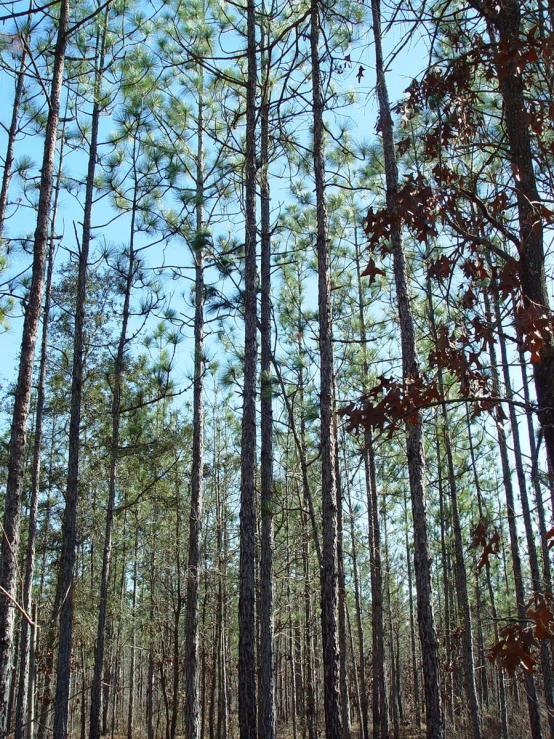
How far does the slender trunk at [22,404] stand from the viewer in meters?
5.31

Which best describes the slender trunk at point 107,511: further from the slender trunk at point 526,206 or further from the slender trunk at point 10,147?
the slender trunk at point 526,206

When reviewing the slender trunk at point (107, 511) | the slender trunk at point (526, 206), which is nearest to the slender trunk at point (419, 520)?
the slender trunk at point (526, 206)

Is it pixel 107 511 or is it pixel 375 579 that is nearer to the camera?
pixel 107 511

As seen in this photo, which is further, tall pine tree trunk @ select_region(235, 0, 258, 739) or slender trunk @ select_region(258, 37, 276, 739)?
slender trunk @ select_region(258, 37, 276, 739)

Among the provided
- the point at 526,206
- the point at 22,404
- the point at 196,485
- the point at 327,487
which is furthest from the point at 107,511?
the point at 526,206

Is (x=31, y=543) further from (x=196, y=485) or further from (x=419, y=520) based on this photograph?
(x=419, y=520)

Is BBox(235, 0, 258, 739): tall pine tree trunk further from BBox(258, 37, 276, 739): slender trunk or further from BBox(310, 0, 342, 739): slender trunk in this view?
BBox(310, 0, 342, 739): slender trunk

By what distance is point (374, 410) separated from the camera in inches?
93.4

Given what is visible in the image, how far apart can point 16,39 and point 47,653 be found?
13.2m

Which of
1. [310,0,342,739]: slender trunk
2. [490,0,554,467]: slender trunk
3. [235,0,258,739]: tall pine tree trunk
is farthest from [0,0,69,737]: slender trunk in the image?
[490,0,554,467]: slender trunk

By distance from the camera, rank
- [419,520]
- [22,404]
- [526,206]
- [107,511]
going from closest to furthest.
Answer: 1. [526,206]
2. [22,404]
3. [419,520]
4. [107,511]

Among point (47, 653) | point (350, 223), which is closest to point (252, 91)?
point (350, 223)

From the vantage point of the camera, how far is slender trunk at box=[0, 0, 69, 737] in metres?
5.31

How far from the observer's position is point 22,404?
610 cm
